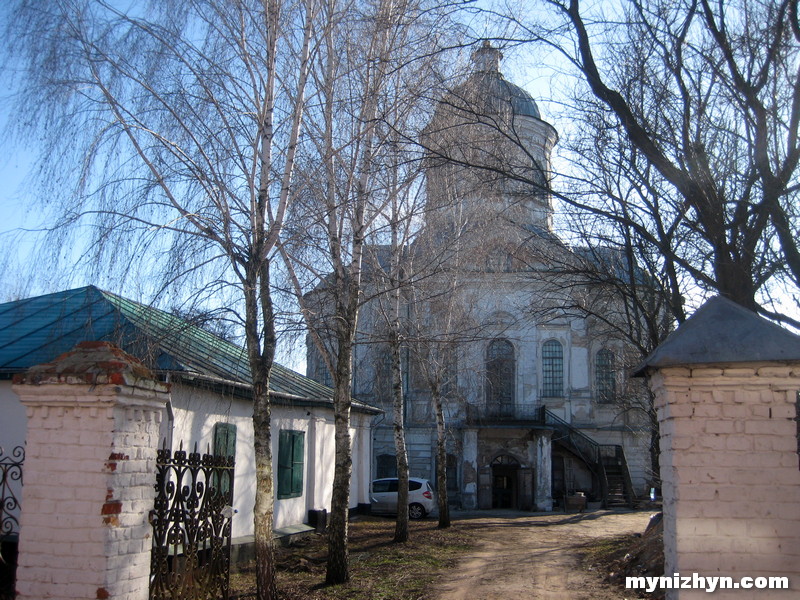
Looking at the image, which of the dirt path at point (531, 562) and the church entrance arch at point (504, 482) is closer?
the dirt path at point (531, 562)

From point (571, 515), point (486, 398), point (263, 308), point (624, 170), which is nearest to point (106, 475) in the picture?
point (263, 308)

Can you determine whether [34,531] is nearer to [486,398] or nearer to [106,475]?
[106,475]

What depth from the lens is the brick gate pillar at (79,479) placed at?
521 cm

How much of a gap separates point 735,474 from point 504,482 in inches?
1016

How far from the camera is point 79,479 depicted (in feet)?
17.3

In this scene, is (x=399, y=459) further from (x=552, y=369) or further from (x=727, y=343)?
(x=552, y=369)

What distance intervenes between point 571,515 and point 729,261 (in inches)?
766

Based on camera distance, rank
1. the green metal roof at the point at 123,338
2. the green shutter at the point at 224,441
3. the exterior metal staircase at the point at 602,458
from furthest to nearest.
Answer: the exterior metal staircase at the point at 602,458
the green shutter at the point at 224,441
the green metal roof at the point at 123,338

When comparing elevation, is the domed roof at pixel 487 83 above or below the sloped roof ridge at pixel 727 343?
above

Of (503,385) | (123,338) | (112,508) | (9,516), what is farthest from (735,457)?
(503,385)

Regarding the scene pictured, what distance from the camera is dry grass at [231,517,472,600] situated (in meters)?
10.2

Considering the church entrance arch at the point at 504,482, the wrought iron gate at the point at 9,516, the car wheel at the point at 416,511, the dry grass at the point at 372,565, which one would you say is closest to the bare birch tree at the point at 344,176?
the dry grass at the point at 372,565

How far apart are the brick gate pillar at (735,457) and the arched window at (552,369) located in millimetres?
26806

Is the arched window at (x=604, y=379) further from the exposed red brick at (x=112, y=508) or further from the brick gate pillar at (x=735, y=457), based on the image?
the exposed red brick at (x=112, y=508)
